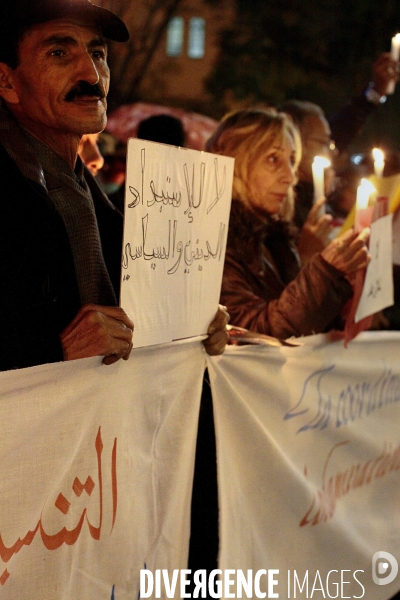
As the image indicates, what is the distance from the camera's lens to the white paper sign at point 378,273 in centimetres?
342

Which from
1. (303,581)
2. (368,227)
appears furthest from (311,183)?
(303,581)

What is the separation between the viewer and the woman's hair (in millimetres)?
3410

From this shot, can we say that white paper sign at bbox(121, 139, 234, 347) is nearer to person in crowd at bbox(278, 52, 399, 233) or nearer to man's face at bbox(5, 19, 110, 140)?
man's face at bbox(5, 19, 110, 140)

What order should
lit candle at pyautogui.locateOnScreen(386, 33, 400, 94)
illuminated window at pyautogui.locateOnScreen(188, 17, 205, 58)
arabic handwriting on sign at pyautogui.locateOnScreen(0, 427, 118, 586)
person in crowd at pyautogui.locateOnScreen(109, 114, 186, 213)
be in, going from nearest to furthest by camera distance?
1. arabic handwriting on sign at pyautogui.locateOnScreen(0, 427, 118, 586)
2. person in crowd at pyautogui.locateOnScreen(109, 114, 186, 213)
3. lit candle at pyautogui.locateOnScreen(386, 33, 400, 94)
4. illuminated window at pyautogui.locateOnScreen(188, 17, 205, 58)

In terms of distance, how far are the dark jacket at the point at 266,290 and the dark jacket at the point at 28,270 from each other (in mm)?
1160

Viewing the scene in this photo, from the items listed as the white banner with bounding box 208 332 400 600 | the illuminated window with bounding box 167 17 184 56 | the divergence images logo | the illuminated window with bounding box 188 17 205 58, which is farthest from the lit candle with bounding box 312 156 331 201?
the illuminated window with bounding box 167 17 184 56

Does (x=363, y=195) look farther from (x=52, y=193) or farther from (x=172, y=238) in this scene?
(x=52, y=193)

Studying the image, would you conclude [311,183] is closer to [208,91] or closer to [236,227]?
[236,227]

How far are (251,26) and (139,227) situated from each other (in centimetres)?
2091

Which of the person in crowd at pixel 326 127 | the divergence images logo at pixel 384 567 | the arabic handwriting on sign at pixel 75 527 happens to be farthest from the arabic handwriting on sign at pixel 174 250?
the divergence images logo at pixel 384 567

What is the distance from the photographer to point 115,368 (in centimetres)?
230

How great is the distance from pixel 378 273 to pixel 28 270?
189 centimetres

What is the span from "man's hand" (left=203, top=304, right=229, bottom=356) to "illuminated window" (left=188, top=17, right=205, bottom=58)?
30632 millimetres

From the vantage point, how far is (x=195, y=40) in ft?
108
